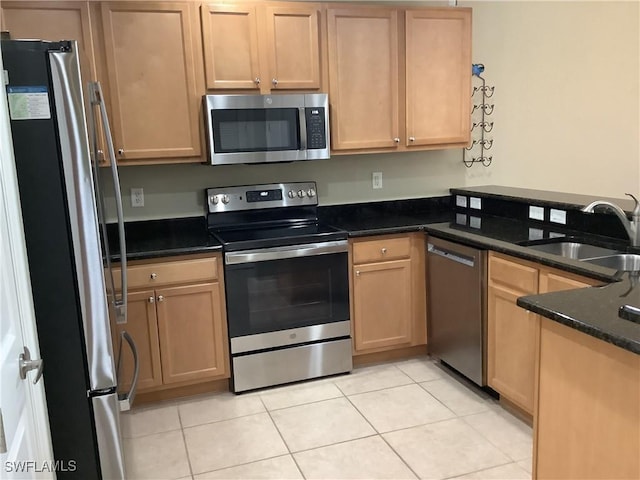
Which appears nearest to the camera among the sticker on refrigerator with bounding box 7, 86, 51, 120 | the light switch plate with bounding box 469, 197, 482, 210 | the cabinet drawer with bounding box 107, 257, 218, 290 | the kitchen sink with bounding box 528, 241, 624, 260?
the sticker on refrigerator with bounding box 7, 86, 51, 120

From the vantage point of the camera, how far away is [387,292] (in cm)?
344

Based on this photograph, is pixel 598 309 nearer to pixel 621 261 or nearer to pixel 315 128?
pixel 621 261

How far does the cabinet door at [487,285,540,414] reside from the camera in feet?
8.68

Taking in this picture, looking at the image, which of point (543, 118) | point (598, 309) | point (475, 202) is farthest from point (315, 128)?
point (598, 309)

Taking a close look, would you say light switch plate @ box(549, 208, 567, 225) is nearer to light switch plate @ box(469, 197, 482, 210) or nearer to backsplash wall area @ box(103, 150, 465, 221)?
light switch plate @ box(469, 197, 482, 210)

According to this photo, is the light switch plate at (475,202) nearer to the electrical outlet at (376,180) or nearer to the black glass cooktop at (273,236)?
the electrical outlet at (376,180)

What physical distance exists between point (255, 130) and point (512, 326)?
1741 mm

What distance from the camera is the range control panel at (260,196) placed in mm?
3467

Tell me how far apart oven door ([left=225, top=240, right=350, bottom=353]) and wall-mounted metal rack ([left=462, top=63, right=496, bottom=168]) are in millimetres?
1406

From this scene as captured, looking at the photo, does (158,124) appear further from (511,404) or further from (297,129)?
(511,404)

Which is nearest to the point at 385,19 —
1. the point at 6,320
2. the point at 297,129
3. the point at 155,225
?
the point at 297,129

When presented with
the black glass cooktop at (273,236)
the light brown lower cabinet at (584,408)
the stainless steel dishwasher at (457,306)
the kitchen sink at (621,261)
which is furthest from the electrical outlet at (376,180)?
the light brown lower cabinet at (584,408)

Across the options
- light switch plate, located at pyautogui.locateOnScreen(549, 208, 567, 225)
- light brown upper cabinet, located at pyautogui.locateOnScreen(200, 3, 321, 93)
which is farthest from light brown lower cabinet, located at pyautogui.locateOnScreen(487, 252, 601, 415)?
light brown upper cabinet, located at pyautogui.locateOnScreen(200, 3, 321, 93)

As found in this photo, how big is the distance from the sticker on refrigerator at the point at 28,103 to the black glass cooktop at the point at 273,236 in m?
1.38
